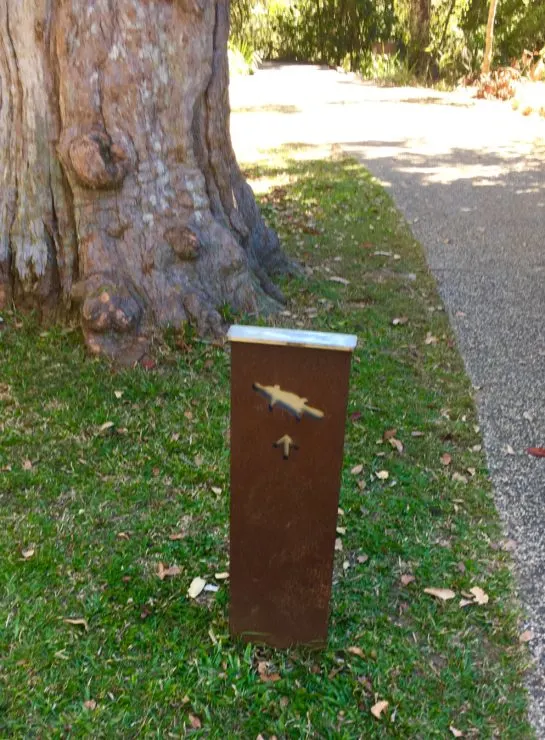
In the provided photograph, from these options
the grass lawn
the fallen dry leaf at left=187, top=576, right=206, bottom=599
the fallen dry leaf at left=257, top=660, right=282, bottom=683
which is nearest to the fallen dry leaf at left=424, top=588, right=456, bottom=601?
the grass lawn

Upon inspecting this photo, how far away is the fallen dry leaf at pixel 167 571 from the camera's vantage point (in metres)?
3.04

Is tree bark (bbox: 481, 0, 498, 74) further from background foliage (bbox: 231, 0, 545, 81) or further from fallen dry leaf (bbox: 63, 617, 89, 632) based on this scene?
fallen dry leaf (bbox: 63, 617, 89, 632)

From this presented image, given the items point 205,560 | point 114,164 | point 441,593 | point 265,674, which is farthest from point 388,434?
point 114,164

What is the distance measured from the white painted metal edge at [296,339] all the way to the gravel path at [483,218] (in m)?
1.47

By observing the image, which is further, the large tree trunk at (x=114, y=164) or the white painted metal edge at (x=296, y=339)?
the large tree trunk at (x=114, y=164)

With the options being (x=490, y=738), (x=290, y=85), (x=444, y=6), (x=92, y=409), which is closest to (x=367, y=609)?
(x=490, y=738)

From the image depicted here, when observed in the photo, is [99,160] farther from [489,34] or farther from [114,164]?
[489,34]

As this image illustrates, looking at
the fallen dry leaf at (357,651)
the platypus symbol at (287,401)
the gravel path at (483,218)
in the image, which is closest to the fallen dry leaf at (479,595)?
the gravel path at (483,218)

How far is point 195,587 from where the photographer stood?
2.98 m

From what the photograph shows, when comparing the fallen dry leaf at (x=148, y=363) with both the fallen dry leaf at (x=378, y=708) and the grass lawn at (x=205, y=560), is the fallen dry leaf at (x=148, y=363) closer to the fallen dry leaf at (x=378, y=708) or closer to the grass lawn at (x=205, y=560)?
the grass lawn at (x=205, y=560)

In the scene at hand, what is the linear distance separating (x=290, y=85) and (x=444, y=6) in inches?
286

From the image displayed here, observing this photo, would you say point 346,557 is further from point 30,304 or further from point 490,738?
point 30,304

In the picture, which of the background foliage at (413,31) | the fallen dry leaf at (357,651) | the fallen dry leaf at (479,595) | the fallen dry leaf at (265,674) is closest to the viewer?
the fallen dry leaf at (265,674)

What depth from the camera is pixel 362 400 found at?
434cm
